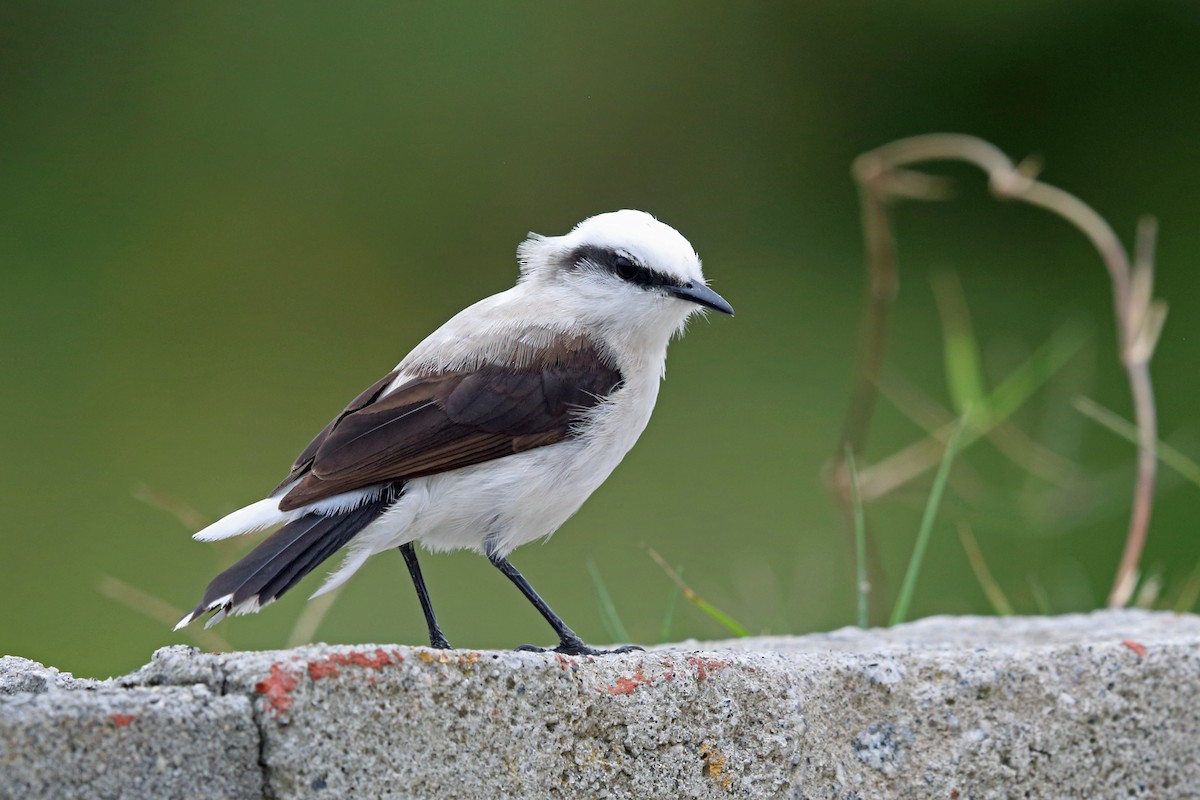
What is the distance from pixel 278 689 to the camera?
1534mm

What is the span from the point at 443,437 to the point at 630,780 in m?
0.80

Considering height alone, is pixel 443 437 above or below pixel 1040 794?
above

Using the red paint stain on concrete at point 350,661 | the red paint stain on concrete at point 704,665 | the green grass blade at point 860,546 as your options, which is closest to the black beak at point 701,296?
the green grass blade at point 860,546

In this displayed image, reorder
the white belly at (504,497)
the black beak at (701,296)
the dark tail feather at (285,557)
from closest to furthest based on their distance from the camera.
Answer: the dark tail feather at (285,557) → the white belly at (504,497) → the black beak at (701,296)

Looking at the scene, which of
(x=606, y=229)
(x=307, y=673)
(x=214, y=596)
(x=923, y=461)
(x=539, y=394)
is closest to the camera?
(x=307, y=673)

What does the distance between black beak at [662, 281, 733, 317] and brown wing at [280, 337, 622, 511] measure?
216mm

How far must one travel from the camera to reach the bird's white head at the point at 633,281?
2.73m

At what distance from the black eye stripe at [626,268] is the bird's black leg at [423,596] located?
0.69 m

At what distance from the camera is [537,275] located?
9.73 ft

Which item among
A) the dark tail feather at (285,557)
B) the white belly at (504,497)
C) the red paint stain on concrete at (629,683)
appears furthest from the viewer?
the white belly at (504,497)

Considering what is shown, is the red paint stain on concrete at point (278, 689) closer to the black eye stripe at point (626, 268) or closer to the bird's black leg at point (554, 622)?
the bird's black leg at point (554, 622)

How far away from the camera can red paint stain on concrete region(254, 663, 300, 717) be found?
5.01 ft

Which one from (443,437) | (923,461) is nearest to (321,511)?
(443,437)

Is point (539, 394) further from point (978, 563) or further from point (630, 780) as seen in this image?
point (978, 563)
